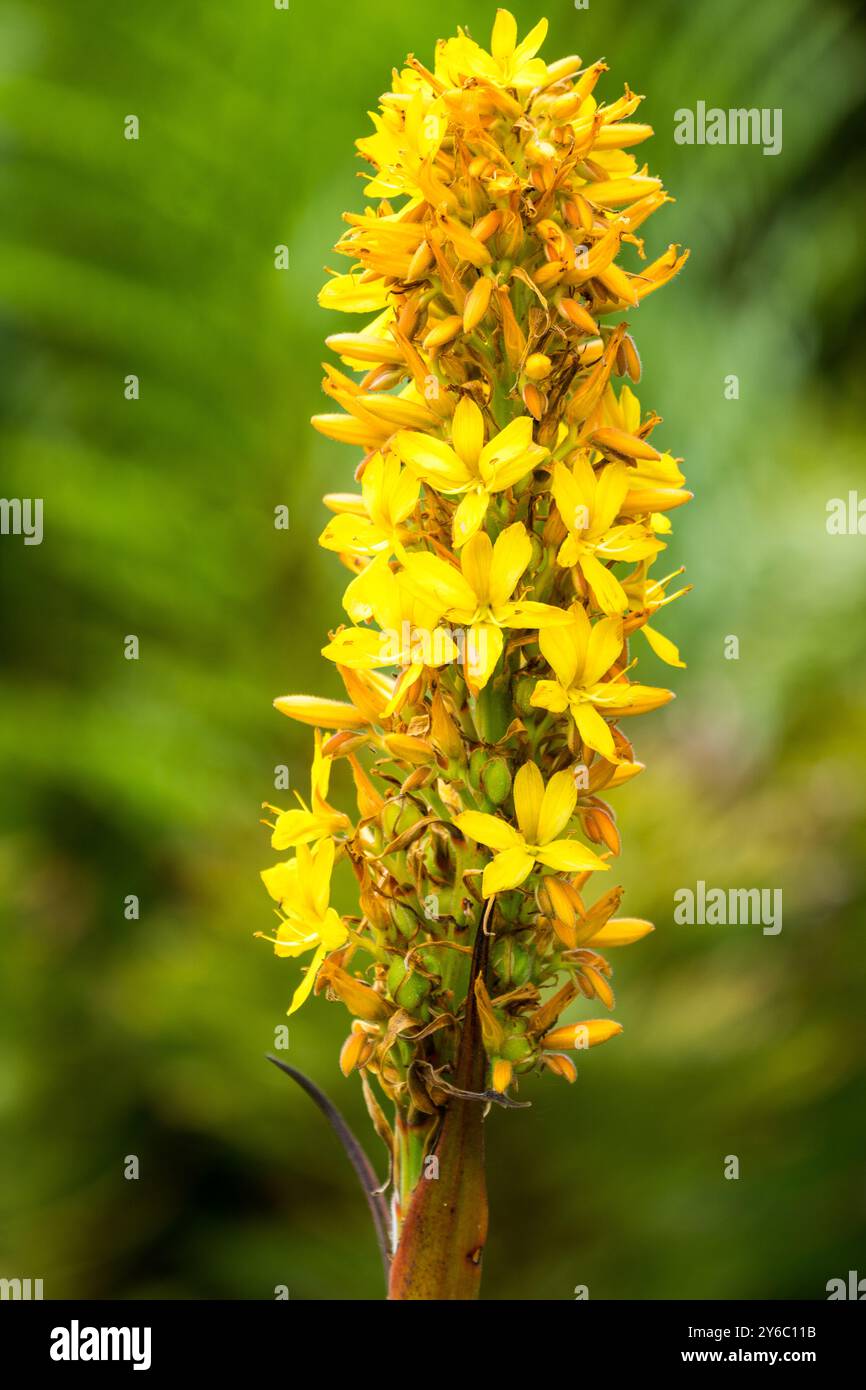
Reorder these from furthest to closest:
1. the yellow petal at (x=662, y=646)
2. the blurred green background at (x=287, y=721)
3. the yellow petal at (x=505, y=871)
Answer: the blurred green background at (x=287, y=721) → the yellow petal at (x=662, y=646) → the yellow petal at (x=505, y=871)

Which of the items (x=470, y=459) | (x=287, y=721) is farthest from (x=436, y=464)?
(x=287, y=721)

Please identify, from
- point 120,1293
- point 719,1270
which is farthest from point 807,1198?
point 120,1293

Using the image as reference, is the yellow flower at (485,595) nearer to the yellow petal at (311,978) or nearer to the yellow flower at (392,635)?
the yellow flower at (392,635)

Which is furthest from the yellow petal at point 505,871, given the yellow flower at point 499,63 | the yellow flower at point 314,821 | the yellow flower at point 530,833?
the yellow flower at point 499,63

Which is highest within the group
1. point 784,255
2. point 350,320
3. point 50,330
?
point 784,255

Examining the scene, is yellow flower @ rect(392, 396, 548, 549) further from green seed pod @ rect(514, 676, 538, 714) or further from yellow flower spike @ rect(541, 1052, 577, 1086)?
yellow flower spike @ rect(541, 1052, 577, 1086)

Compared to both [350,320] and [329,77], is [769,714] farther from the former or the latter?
[329,77]
